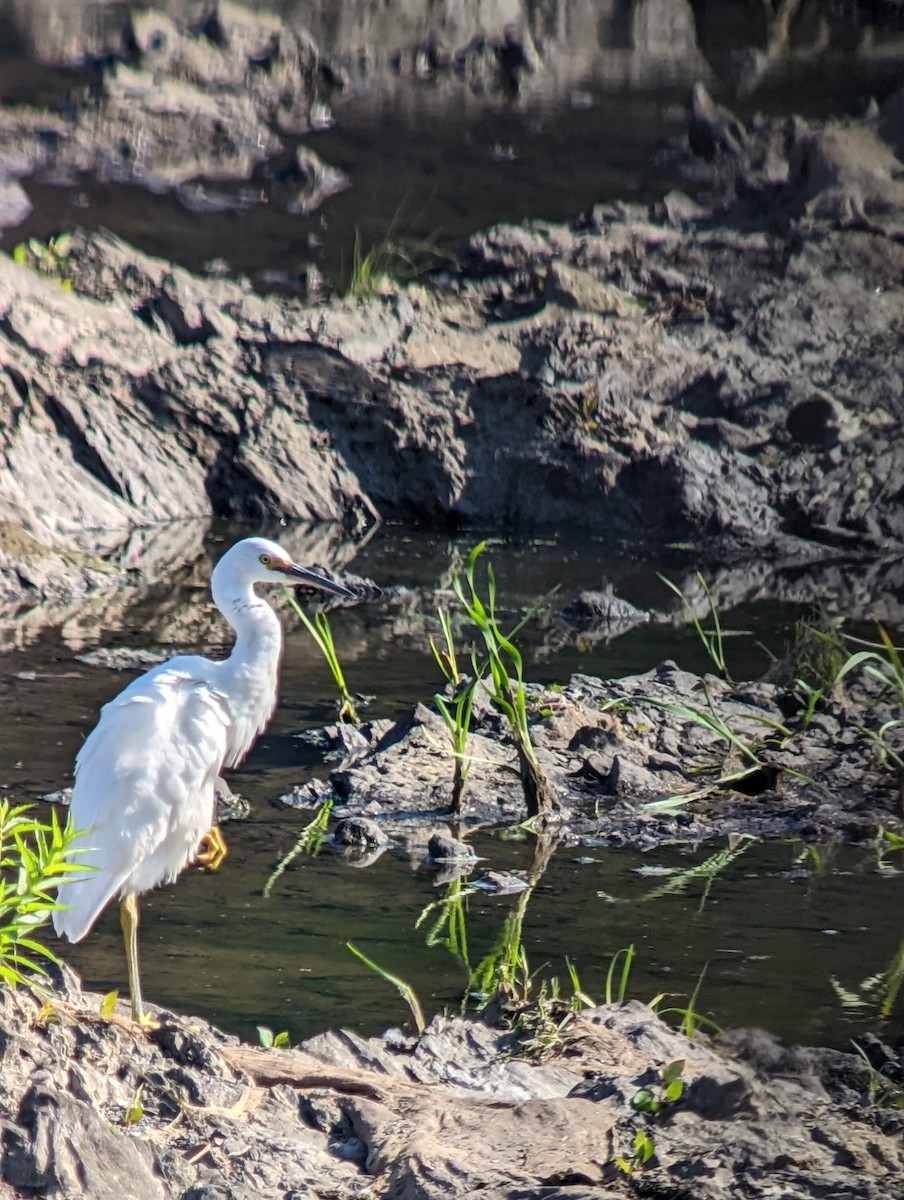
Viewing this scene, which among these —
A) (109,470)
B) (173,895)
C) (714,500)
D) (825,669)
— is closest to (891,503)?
(714,500)

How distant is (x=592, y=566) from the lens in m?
13.4

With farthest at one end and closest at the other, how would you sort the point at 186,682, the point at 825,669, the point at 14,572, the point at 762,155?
→ the point at 762,155 < the point at 14,572 < the point at 825,669 < the point at 186,682

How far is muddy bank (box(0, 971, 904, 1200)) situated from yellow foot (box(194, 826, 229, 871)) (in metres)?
0.93

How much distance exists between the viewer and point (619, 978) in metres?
5.79

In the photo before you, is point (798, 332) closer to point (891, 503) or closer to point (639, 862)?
point (891, 503)

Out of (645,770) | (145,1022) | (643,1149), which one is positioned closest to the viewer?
(643,1149)

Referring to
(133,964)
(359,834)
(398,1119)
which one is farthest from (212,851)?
(398,1119)

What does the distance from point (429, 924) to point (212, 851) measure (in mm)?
852

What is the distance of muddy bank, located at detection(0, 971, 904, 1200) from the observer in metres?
3.72

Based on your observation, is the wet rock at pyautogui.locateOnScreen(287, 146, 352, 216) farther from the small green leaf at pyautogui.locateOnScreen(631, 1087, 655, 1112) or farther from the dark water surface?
the small green leaf at pyautogui.locateOnScreen(631, 1087, 655, 1112)

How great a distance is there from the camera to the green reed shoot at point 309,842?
666 centimetres

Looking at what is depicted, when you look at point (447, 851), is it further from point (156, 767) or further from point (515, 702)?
point (156, 767)

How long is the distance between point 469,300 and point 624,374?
184 cm

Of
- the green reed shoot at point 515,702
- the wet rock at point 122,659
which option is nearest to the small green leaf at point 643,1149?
the green reed shoot at point 515,702
